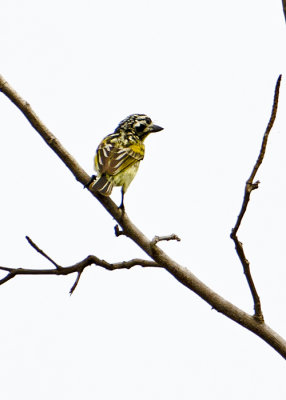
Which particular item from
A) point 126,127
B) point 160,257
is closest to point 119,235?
point 160,257

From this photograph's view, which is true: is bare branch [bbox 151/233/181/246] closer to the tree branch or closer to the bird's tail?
the tree branch

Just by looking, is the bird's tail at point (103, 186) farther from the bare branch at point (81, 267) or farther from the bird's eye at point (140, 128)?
the bird's eye at point (140, 128)

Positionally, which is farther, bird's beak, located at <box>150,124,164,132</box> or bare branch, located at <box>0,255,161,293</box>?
bird's beak, located at <box>150,124,164,132</box>

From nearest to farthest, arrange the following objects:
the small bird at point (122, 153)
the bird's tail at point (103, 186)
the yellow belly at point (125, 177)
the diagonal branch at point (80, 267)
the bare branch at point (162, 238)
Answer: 1. the bare branch at point (162, 238)
2. the diagonal branch at point (80, 267)
3. the bird's tail at point (103, 186)
4. the small bird at point (122, 153)
5. the yellow belly at point (125, 177)

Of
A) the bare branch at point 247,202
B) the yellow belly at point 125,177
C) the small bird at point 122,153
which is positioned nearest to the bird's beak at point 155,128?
the small bird at point 122,153

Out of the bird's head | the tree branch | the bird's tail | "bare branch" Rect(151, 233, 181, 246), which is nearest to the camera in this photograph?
the tree branch

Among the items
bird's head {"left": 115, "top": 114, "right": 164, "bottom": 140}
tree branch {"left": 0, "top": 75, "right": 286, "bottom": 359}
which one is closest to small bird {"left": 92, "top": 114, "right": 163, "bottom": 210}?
bird's head {"left": 115, "top": 114, "right": 164, "bottom": 140}

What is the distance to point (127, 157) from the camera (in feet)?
18.8

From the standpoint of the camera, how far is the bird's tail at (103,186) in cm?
418

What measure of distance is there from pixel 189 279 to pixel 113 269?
53 centimetres

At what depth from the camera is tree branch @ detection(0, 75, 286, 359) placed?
135 inches

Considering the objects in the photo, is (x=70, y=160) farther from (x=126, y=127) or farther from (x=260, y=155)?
(x=126, y=127)

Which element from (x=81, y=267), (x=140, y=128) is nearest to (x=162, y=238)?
(x=81, y=267)

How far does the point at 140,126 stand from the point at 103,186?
2.58 m
